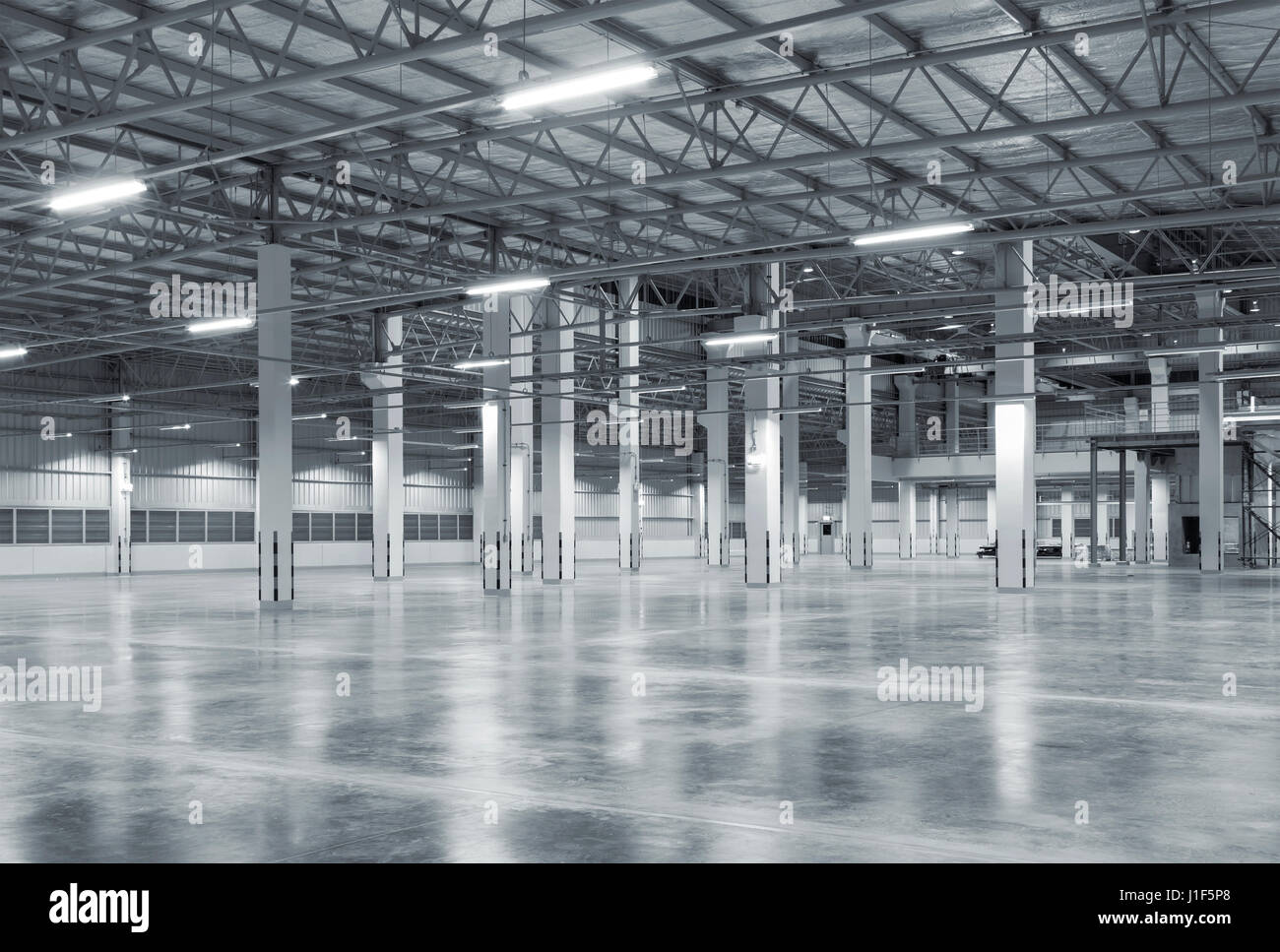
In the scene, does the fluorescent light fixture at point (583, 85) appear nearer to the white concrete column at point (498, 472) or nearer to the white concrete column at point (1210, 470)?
the white concrete column at point (498, 472)

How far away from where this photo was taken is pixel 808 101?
21453 mm

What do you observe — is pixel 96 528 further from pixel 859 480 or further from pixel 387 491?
pixel 859 480

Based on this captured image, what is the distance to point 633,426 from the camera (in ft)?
141

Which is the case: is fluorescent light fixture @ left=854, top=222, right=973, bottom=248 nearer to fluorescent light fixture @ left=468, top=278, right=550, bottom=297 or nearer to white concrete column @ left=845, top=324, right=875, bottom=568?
fluorescent light fixture @ left=468, top=278, right=550, bottom=297

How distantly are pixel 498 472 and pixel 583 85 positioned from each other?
20022mm

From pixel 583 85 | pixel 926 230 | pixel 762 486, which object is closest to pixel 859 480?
pixel 762 486

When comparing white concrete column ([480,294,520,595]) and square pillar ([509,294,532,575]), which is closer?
white concrete column ([480,294,520,595])

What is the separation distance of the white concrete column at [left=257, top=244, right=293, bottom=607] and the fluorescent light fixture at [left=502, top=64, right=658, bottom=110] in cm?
1262

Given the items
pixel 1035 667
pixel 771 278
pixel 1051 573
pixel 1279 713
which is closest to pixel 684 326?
pixel 771 278

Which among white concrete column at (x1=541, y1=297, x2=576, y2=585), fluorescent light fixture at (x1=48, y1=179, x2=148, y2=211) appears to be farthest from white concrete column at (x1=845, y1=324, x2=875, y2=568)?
fluorescent light fixture at (x1=48, y1=179, x2=148, y2=211)

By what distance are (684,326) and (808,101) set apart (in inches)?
921

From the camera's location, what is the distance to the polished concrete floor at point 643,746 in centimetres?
612

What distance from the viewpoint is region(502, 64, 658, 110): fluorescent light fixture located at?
41.7 feet

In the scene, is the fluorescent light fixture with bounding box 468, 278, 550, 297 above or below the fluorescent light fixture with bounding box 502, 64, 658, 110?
below
